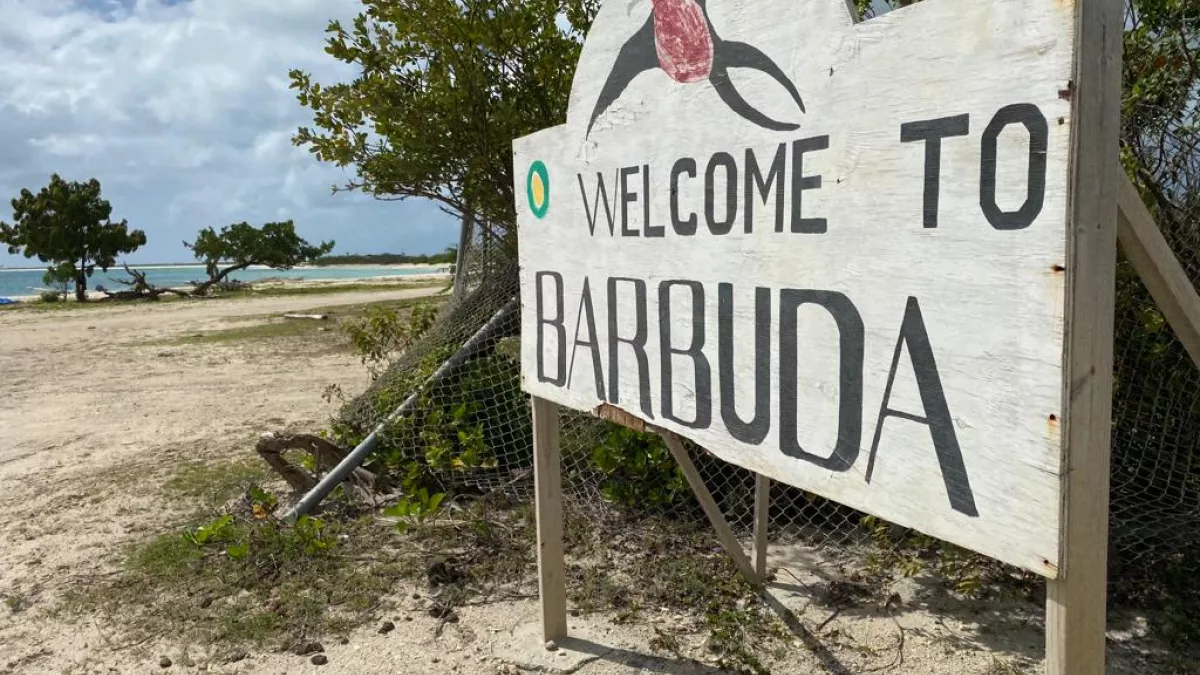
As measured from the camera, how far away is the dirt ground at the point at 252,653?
10.1 ft

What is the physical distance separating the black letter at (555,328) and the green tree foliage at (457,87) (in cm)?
212

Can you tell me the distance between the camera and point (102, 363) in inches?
480

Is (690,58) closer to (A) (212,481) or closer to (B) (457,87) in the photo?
(B) (457,87)

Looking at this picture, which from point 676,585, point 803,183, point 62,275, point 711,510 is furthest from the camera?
point 62,275

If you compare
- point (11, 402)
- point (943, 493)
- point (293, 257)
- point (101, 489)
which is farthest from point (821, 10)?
point (293, 257)

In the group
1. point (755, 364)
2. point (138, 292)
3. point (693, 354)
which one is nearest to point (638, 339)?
point (693, 354)

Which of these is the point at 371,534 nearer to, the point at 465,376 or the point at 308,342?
the point at 465,376

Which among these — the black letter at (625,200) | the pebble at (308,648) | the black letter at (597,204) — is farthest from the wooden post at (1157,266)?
the pebble at (308,648)

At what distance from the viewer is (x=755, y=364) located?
2047 mm

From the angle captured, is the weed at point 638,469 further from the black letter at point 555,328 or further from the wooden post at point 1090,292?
the wooden post at point 1090,292

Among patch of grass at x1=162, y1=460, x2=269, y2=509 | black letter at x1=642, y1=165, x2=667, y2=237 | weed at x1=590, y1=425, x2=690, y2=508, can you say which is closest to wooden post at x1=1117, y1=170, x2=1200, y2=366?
black letter at x1=642, y1=165, x2=667, y2=237

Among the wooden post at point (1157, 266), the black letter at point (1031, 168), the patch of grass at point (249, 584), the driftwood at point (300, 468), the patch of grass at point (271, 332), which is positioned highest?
the black letter at point (1031, 168)

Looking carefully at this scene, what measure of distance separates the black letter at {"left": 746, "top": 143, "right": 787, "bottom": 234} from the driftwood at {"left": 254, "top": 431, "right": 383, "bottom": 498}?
11.9 feet

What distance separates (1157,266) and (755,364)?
86cm
